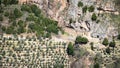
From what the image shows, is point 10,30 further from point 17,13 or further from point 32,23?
point 32,23

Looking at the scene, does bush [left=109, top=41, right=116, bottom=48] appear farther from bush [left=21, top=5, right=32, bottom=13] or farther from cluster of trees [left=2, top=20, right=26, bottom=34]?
cluster of trees [left=2, top=20, right=26, bottom=34]

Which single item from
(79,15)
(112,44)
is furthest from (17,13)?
(112,44)

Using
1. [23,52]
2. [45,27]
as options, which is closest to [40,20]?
[45,27]

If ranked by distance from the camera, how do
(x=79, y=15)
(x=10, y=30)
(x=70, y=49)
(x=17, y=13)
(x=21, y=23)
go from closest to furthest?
(x=10, y=30), (x=70, y=49), (x=21, y=23), (x=17, y=13), (x=79, y=15)

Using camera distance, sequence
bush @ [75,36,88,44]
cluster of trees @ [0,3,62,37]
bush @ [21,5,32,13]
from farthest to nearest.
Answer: bush @ [21,5,32,13] → bush @ [75,36,88,44] → cluster of trees @ [0,3,62,37]

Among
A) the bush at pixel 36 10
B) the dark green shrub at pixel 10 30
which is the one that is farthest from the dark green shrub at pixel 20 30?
the bush at pixel 36 10

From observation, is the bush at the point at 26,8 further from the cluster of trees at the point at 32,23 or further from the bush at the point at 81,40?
the bush at the point at 81,40

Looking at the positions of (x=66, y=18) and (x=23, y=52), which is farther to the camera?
(x=66, y=18)

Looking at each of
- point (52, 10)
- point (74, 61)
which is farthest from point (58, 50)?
point (52, 10)

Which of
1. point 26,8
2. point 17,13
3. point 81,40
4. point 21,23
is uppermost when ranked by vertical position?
point 26,8

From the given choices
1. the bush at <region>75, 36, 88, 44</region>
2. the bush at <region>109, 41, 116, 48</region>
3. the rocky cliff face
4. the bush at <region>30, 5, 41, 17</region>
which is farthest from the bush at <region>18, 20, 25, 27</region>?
the bush at <region>109, 41, 116, 48</region>

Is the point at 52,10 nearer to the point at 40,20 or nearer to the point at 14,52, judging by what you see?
the point at 40,20
